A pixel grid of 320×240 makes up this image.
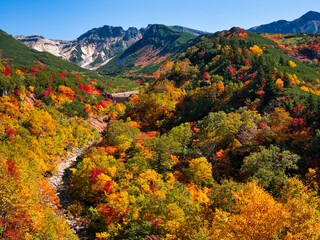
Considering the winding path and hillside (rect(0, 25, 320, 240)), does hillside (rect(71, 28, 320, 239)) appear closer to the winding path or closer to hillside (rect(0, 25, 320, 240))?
hillside (rect(0, 25, 320, 240))

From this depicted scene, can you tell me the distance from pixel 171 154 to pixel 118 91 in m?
145

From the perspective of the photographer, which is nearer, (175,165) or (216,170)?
(216,170)

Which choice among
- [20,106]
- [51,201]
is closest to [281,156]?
[51,201]

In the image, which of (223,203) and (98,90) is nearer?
(223,203)

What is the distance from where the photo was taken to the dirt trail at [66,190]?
34.2 metres

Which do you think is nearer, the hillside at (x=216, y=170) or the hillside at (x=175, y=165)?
the hillside at (x=216, y=170)

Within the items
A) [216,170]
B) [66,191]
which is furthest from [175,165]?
[66,191]

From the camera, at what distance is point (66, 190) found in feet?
149

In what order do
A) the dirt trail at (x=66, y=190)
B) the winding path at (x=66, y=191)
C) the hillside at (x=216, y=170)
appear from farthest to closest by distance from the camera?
the dirt trail at (x=66, y=190)
the winding path at (x=66, y=191)
the hillside at (x=216, y=170)

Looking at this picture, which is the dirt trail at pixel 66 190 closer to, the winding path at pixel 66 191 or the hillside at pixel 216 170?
the winding path at pixel 66 191

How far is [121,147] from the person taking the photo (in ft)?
178

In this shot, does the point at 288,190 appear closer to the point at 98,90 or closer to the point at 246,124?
the point at 246,124

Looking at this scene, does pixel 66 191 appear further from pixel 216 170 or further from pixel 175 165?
pixel 216 170

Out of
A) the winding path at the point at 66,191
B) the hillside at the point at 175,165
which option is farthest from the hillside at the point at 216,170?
the winding path at the point at 66,191
